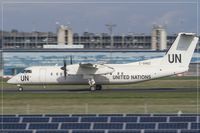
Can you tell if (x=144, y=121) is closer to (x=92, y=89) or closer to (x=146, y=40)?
(x=92, y=89)

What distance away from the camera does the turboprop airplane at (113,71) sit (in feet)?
208

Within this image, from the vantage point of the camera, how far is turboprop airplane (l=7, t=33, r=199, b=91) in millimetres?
63344

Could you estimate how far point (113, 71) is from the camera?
63812 millimetres

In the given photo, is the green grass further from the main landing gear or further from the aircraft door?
the aircraft door

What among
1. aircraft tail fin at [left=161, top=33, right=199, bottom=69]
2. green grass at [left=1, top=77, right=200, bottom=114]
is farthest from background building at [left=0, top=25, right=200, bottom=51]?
green grass at [left=1, top=77, right=200, bottom=114]

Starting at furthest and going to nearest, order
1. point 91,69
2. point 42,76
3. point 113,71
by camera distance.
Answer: point 91,69 < point 42,76 < point 113,71

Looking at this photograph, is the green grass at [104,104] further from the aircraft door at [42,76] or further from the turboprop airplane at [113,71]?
the aircraft door at [42,76]

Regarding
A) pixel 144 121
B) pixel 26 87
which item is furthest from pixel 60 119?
pixel 26 87

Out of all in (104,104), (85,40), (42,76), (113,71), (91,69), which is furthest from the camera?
(85,40)

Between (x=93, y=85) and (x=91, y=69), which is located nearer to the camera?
(x=93, y=85)

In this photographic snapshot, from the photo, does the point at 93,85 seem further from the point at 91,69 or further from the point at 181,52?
the point at 181,52

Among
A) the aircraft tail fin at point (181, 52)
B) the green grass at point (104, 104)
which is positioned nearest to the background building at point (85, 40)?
the aircraft tail fin at point (181, 52)

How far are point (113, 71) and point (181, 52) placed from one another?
294 inches

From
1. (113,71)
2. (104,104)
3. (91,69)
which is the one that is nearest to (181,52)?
(113,71)
